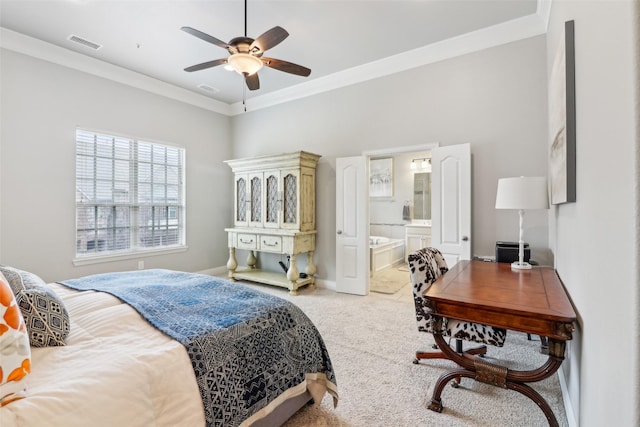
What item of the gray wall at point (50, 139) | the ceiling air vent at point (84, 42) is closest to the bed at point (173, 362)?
the gray wall at point (50, 139)

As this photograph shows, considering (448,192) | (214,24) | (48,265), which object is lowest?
(48,265)

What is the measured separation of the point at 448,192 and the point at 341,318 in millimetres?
1951

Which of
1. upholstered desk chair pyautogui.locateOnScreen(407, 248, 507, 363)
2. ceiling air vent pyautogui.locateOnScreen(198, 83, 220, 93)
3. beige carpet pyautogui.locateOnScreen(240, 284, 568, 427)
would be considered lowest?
beige carpet pyautogui.locateOnScreen(240, 284, 568, 427)

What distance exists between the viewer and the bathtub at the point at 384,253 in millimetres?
5562

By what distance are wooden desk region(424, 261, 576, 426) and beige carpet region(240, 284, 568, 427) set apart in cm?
16

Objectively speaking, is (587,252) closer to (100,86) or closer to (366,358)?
(366,358)

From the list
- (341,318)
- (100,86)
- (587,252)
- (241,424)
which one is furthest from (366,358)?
(100,86)

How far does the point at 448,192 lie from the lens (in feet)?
11.7

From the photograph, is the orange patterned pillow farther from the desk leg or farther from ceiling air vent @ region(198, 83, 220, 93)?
ceiling air vent @ region(198, 83, 220, 93)

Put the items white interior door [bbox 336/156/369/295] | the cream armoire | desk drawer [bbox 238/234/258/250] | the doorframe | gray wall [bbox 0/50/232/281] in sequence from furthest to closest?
desk drawer [bbox 238/234/258/250] < the cream armoire < white interior door [bbox 336/156/369/295] < the doorframe < gray wall [bbox 0/50/232/281]

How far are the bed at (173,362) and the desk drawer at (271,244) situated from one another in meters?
2.45

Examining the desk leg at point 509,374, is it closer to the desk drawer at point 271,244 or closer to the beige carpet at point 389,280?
the beige carpet at point 389,280

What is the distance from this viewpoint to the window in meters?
4.04

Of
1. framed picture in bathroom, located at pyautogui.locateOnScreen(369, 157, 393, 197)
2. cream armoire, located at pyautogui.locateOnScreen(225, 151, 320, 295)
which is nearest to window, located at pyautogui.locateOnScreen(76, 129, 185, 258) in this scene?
cream armoire, located at pyautogui.locateOnScreen(225, 151, 320, 295)
